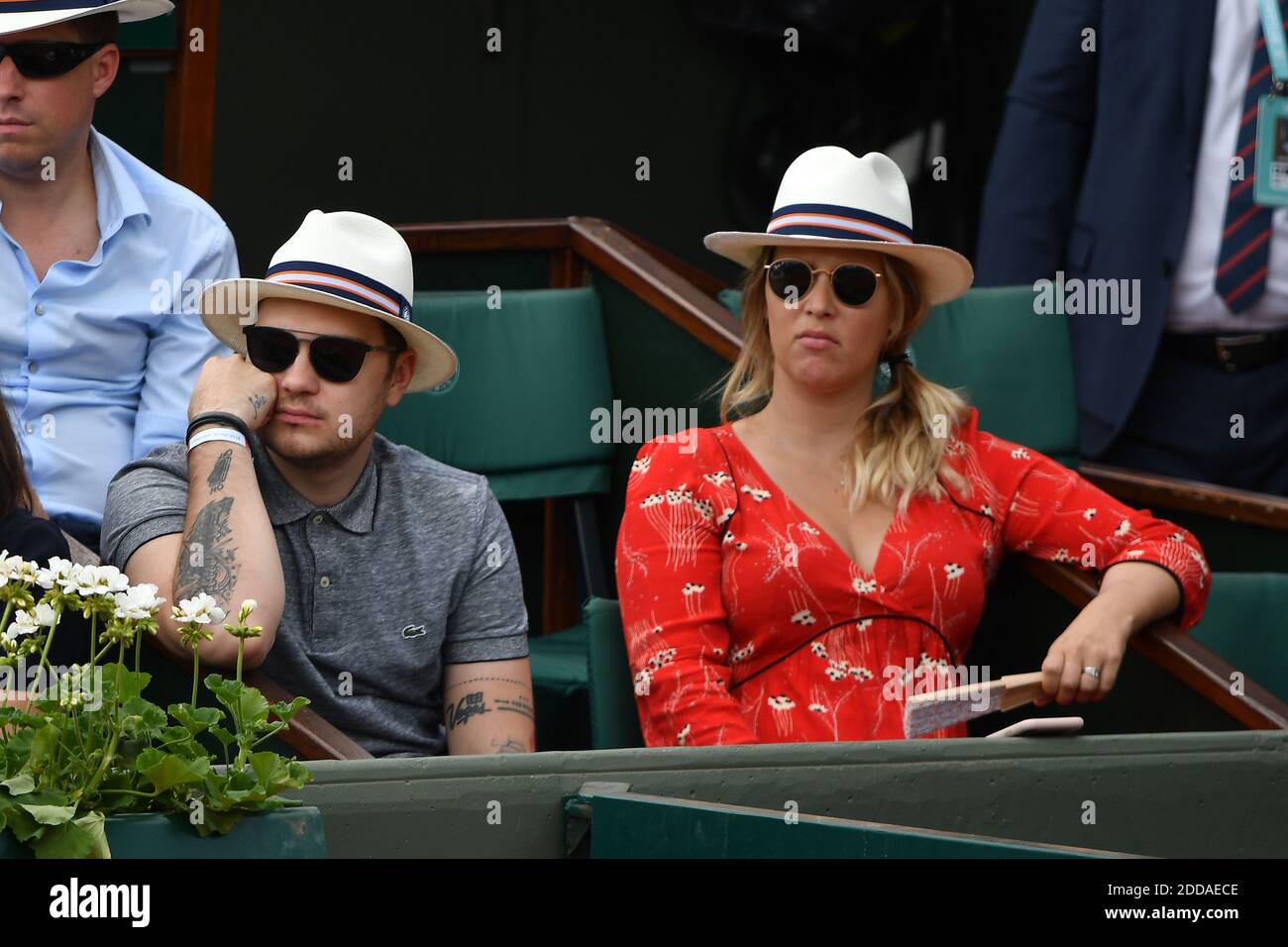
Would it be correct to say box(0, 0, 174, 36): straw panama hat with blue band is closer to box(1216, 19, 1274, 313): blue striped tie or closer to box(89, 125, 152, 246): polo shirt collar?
box(89, 125, 152, 246): polo shirt collar

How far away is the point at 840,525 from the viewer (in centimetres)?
271

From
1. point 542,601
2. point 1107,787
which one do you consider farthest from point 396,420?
point 1107,787

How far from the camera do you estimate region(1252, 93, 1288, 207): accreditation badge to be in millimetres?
3586

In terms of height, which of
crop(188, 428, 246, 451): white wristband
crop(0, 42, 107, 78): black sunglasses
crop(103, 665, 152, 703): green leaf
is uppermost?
crop(0, 42, 107, 78): black sunglasses

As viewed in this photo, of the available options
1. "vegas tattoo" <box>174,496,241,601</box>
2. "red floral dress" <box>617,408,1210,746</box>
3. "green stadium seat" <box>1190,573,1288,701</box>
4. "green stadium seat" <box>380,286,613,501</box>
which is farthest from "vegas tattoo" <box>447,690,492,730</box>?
"green stadium seat" <box>1190,573,1288,701</box>

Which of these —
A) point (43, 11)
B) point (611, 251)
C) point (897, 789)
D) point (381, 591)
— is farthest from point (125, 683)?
point (611, 251)

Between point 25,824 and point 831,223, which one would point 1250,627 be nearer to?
point 831,223

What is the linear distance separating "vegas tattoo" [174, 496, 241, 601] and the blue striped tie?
2067 millimetres

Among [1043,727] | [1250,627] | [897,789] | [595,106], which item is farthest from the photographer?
[595,106]

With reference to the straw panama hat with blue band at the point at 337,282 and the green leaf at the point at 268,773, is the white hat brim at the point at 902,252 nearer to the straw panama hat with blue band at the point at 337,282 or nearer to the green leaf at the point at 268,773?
the straw panama hat with blue band at the point at 337,282

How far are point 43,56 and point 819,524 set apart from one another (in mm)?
1272

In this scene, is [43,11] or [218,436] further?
[43,11]

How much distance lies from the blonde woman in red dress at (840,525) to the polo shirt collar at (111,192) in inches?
33.5
